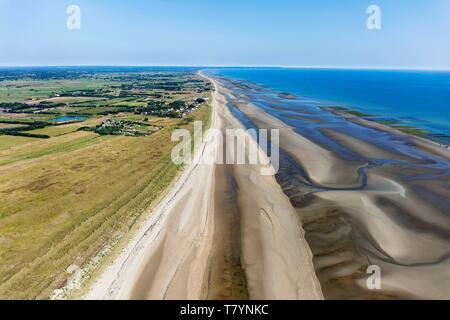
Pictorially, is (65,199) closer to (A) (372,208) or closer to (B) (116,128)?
(A) (372,208)
